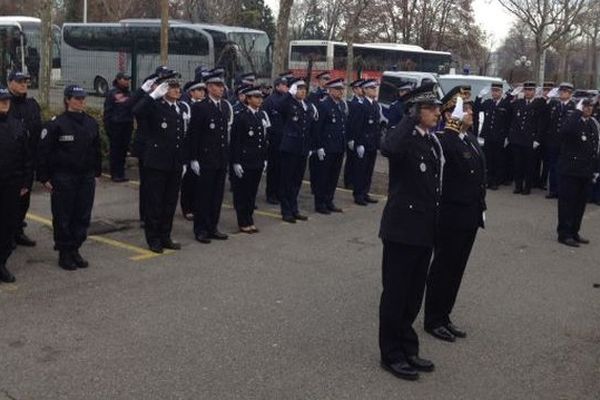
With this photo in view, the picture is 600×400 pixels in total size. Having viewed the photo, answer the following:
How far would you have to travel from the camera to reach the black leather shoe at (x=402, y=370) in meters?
4.78

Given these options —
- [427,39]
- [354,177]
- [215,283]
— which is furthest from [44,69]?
[427,39]

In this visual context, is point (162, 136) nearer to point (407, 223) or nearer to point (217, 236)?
point (217, 236)

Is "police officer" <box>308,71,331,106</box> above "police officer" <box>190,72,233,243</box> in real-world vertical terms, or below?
above

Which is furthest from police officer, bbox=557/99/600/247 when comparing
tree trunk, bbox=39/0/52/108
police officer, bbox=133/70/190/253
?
tree trunk, bbox=39/0/52/108

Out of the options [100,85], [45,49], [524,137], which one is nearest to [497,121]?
[524,137]

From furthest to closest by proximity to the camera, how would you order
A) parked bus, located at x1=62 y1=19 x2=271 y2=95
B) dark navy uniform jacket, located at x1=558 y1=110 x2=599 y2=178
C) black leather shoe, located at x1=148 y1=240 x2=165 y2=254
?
parked bus, located at x1=62 y1=19 x2=271 y2=95 < dark navy uniform jacket, located at x1=558 y1=110 x2=599 y2=178 < black leather shoe, located at x1=148 y1=240 x2=165 y2=254

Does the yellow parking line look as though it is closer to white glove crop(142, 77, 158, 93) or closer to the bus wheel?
white glove crop(142, 77, 158, 93)

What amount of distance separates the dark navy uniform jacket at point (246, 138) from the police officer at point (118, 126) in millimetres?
3292

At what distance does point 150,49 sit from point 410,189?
2350 centimetres

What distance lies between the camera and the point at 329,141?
10.3 meters

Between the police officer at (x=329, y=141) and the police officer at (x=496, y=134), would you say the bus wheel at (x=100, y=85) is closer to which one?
the police officer at (x=496, y=134)

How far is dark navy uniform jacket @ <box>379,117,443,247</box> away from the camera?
4785 millimetres

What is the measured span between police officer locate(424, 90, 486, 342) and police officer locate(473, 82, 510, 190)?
8.18 meters

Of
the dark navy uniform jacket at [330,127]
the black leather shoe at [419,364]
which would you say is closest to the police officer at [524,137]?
the dark navy uniform jacket at [330,127]
